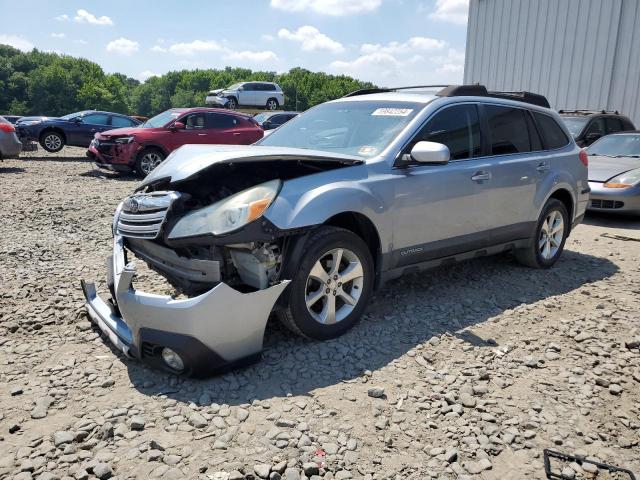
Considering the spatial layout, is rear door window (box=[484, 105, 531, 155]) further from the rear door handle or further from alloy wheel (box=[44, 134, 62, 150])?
alloy wheel (box=[44, 134, 62, 150])

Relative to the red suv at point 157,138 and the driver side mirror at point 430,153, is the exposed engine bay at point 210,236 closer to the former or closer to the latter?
the driver side mirror at point 430,153

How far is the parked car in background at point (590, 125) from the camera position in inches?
434

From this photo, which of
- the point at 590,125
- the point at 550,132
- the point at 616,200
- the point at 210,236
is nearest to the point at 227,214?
the point at 210,236

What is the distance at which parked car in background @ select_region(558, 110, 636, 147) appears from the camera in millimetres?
11031

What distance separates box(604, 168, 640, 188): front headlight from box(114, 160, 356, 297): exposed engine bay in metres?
6.42

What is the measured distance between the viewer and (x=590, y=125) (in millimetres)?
11250

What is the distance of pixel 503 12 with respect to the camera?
1836 cm

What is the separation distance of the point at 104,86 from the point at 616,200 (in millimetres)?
96761

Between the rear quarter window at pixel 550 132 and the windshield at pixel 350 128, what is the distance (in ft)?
5.94

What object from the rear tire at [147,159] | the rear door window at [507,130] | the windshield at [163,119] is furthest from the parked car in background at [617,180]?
the windshield at [163,119]

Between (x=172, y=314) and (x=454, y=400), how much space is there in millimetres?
1632

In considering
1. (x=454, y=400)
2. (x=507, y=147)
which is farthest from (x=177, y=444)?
(x=507, y=147)

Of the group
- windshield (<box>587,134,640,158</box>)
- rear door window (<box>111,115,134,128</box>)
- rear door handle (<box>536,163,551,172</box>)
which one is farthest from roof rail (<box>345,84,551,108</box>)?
rear door window (<box>111,115,134,128</box>)

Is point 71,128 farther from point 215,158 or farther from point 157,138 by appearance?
point 215,158
